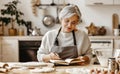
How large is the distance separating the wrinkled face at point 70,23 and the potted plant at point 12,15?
2.78m

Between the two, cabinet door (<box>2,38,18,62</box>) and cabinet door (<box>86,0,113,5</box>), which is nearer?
cabinet door (<box>2,38,18,62</box>)

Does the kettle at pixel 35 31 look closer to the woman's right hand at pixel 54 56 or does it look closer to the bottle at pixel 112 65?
the woman's right hand at pixel 54 56

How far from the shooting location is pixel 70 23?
274 cm

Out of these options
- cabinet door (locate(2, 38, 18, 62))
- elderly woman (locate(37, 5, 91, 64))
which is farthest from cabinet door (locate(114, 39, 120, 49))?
elderly woman (locate(37, 5, 91, 64))

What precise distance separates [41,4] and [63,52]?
119 inches

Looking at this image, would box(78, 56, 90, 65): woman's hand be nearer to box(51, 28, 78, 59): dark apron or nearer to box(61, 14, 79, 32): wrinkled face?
box(51, 28, 78, 59): dark apron

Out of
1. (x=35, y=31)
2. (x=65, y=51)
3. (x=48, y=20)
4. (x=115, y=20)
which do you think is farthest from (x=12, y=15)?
(x=65, y=51)

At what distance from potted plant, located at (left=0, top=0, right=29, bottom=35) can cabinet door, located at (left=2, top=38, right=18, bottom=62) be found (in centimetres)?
38

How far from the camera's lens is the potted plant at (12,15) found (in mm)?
5345

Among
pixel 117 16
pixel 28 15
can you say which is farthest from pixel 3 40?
pixel 117 16

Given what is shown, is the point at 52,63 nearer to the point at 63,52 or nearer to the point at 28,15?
the point at 63,52

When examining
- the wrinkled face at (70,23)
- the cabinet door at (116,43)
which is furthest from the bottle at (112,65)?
the cabinet door at (116,43)

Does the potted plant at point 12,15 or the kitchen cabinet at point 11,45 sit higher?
the potted plant at point 12,15

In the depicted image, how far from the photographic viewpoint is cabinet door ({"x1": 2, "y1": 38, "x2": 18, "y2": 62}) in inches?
199
